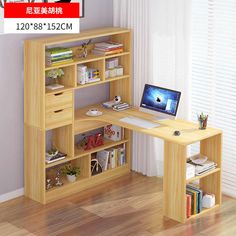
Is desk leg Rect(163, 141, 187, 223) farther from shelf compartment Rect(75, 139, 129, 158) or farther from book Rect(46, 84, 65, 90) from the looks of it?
book Rect(46, 84, 65, 90)

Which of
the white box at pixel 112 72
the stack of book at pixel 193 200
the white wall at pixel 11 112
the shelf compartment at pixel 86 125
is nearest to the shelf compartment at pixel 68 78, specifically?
the white wall at pixel 11 112

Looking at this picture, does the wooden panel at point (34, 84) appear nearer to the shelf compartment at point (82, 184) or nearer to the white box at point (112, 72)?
the shelf compartment at point (82, 184)

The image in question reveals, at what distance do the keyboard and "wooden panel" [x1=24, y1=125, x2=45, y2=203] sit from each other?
81 cm

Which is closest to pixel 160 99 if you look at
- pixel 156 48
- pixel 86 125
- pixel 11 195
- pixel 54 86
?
pixel 156 48

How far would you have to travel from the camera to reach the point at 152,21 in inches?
276

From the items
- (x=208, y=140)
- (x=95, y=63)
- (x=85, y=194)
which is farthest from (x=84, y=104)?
(x=208, y=140)

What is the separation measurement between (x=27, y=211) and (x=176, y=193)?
134 centimetres

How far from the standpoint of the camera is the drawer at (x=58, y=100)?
21.5ft

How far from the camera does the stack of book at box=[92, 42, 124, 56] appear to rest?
6977 millimetres

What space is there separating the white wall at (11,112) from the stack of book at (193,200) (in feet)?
5.22

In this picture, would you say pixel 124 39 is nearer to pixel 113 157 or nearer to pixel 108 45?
pixel 108 45

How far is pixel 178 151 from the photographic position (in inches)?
245

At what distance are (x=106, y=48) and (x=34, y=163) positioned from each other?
1.28 meters

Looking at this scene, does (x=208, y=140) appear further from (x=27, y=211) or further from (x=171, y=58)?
(x=27, y=211)
